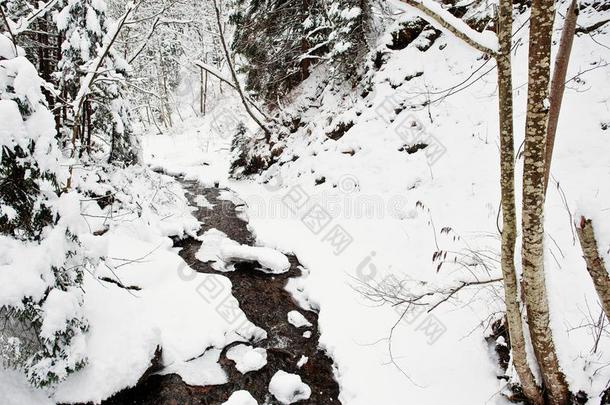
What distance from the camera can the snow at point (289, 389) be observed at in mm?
3734

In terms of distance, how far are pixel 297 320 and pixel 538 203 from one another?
11.7ft

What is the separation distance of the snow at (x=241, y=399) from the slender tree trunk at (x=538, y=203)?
8.87 ft

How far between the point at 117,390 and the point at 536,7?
4.69m

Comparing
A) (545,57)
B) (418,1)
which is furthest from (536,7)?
(418,1)

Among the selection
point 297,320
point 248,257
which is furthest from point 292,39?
point 297,320

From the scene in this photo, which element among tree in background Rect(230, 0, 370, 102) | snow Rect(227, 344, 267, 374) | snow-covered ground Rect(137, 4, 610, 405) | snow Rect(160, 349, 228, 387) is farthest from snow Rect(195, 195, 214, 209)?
snow Rect(160, 349, 228, 387)

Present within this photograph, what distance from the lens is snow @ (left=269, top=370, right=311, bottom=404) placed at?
3734 mm

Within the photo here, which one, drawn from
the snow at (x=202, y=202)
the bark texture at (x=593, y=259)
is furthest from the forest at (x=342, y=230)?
the snow at (x=202, y=202)

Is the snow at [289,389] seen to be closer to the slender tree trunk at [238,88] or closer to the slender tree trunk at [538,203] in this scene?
the slender tree trunk at [538,203]

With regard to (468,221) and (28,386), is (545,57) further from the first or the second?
(28,386)

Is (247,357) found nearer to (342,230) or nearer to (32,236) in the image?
(32,236)

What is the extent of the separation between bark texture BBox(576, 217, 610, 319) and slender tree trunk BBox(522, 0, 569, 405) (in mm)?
322

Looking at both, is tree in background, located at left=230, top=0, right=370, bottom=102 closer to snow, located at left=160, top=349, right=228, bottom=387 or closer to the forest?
the forest

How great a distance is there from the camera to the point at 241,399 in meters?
3.60
